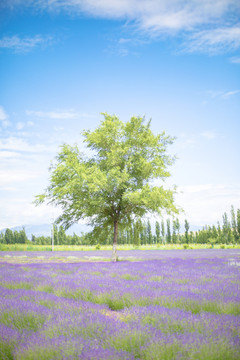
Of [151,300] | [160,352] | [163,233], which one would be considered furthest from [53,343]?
[163,233]

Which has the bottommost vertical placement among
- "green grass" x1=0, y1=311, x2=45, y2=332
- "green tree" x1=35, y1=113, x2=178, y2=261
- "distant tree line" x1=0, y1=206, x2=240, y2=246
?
"distant tree line" x1=0, y1=206, x2=240, y2=246

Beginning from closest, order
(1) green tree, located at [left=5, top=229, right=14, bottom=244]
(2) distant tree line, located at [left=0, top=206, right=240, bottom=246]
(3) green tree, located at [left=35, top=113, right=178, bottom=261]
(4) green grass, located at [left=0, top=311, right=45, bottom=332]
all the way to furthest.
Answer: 1. (4) green grass, located at [left=0, top=311, right=45, bottom=332]
2. (3) green tree, located at [left=35, top=113, right=178, bottom=261]
3. (2) distant tree line, located at [left=0, top=206, right=240, bottom=246]
4. (1) green tree, located at [left=5, top=229, right=14, bottom=244]

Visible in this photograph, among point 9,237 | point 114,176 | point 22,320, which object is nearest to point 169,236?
point 9,237

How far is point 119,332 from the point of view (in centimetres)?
308

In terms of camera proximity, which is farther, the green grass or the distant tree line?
the distant tree line

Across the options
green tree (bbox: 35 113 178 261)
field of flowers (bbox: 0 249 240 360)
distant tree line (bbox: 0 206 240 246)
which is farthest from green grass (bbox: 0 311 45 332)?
distant tree line (bbox: 0 206 240 246)

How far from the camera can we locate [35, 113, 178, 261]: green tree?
14.9m

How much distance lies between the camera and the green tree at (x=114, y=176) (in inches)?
588

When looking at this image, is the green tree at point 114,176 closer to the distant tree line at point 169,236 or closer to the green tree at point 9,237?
the distant tree line at point 169,236

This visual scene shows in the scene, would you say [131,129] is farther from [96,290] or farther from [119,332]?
[119,332]

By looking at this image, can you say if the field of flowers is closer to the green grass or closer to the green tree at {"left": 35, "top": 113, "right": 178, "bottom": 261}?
the green grass

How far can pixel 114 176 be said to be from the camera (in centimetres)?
1470

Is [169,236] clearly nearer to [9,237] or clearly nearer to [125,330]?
[9,237]

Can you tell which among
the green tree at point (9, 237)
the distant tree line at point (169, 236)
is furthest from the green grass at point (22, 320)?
the green tree at point (9, 237)
